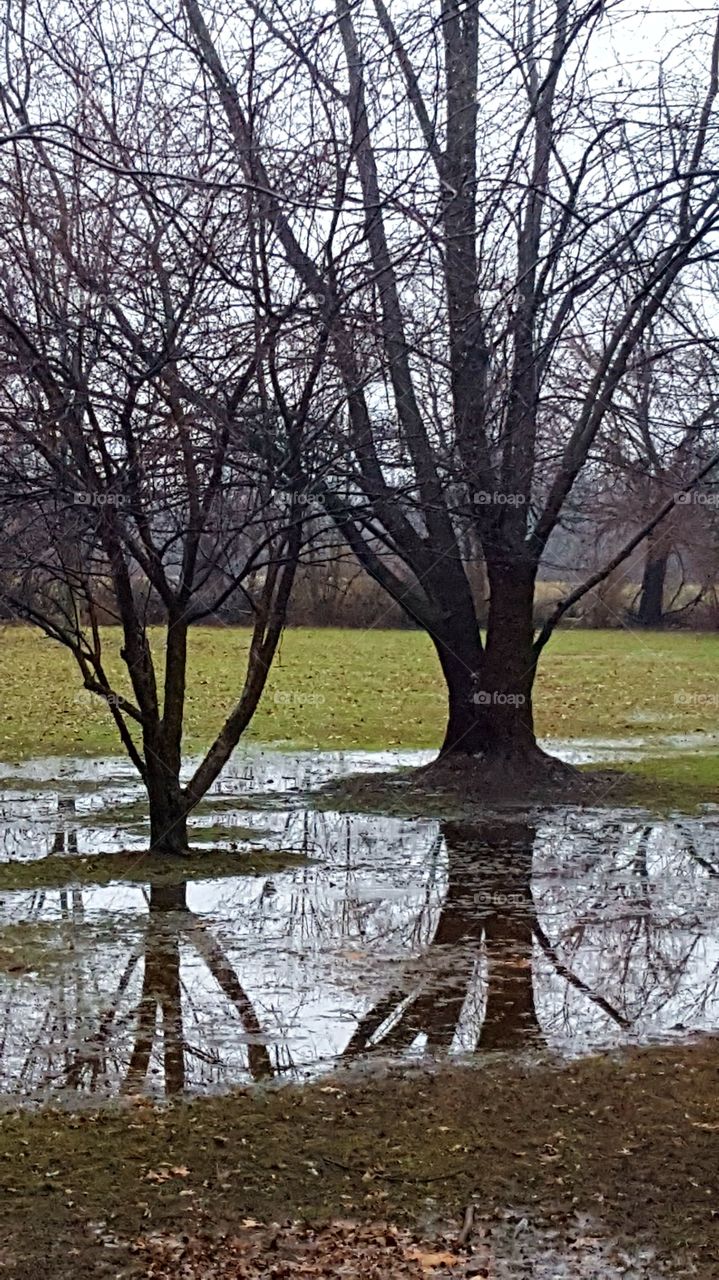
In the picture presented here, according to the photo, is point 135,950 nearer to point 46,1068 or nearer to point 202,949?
point 202,949

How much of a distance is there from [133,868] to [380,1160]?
5.11 m

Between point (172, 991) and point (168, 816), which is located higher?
point (168, 816)

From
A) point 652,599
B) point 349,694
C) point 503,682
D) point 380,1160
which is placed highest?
point 652,599

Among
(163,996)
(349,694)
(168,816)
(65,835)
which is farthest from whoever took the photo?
(349,694)

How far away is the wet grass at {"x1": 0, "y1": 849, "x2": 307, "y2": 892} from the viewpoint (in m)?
9.66

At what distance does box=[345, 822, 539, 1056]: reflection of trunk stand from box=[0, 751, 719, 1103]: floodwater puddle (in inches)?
0.7

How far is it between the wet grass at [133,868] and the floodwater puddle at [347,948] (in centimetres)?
13

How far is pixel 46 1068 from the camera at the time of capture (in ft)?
19.9

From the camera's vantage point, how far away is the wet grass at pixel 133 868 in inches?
380

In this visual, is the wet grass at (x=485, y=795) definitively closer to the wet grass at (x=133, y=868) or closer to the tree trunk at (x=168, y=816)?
the wet grass at (x=133, y=868)

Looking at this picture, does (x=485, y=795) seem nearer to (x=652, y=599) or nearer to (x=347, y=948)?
(x=347, y=948)

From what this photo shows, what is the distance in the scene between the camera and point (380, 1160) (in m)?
5.06

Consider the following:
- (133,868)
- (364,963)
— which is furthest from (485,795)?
(364,963)

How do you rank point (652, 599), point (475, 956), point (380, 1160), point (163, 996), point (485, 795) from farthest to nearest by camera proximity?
point (652, 599) → point (485, 795) → point (475, 956) → point (163, 996) → point (380, 1160)
